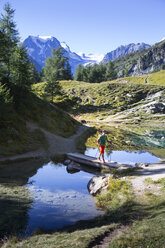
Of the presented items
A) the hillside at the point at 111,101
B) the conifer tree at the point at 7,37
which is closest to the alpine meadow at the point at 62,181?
the conifer tree at the point at 7,37

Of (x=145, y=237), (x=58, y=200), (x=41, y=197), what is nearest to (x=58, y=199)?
(x=58, y=200)

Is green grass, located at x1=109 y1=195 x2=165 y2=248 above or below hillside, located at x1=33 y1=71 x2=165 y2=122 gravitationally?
below

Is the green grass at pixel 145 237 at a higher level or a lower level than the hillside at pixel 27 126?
lower

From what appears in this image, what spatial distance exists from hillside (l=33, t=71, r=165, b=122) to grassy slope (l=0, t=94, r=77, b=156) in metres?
32.2

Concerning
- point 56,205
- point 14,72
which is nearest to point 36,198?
point 56,205

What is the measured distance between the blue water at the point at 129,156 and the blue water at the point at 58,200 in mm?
8034

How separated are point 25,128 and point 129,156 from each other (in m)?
17.5

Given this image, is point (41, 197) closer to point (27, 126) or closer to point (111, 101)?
point (27, 126)

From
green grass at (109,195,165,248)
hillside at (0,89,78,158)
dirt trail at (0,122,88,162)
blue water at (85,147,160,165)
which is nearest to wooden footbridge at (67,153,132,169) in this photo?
dirt trail at (0,122,88,162)

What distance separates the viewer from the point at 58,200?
13.7m

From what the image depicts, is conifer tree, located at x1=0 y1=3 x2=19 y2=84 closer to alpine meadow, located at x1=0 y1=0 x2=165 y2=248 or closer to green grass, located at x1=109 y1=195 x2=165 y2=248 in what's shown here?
alpine meadow, located at x1=0 y1=0 x2=165 y2=248

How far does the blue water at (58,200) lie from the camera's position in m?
11.1

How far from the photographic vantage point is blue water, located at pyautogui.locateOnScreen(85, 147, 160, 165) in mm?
25688

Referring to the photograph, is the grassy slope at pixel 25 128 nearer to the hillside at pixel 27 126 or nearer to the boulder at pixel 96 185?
the hillside at pixel 27 126
